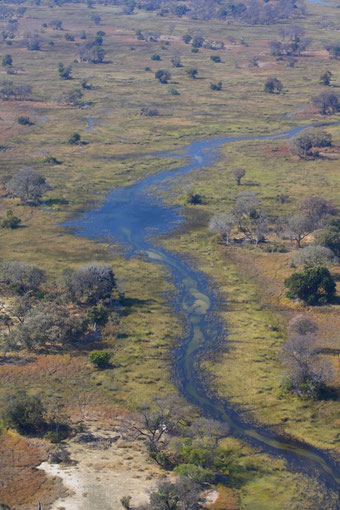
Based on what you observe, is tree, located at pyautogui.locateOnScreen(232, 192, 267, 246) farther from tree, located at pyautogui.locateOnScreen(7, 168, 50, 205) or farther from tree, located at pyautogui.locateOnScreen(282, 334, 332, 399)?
tree, located at pyautogui.locateOnScreen(7, 168, 50, 205)

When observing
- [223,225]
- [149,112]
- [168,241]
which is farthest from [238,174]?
[149,112]

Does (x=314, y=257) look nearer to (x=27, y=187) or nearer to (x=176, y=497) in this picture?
(x=176, y=497)

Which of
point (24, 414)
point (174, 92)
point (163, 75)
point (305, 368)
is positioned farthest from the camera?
point (163, 75)

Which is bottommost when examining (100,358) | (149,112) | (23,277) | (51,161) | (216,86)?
(100,358)

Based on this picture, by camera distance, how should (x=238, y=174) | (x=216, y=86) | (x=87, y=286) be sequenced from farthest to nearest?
(x=216, y=86) < (x=238, y=174) < (x=87, y=286)

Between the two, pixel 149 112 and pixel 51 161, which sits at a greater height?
pixel 149 112

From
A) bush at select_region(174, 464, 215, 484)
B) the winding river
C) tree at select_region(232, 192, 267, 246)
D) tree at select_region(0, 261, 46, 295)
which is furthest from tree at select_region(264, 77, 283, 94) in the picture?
bush at select_region(174, 464, 215, 484)

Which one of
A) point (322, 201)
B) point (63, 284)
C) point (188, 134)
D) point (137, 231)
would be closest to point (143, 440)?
point (63, 284)
